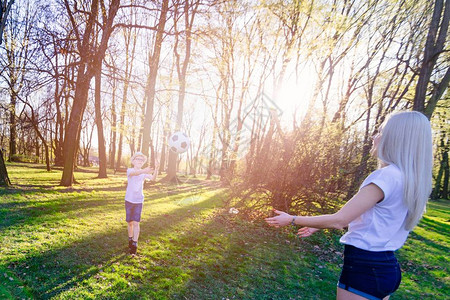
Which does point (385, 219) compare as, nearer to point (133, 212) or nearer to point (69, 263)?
point (133, 212)

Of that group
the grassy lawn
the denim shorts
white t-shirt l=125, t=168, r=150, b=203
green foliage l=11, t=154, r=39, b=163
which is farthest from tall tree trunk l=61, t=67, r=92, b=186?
green foliage l=11, t=154, r=39, b=163

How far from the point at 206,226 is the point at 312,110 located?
4.84 m

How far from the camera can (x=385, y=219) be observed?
145 centimetres

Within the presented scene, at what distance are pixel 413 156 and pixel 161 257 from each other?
4576mm

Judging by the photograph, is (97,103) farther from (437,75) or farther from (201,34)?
(437,75)

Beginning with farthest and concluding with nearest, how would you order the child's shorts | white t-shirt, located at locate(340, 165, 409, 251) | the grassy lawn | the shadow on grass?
1. the child's shorts
2. the grassy lawn
3. the shadow on grass
4. white t-shirt, located at locate(340, 165, 409, 251)

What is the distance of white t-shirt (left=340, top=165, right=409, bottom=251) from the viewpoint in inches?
54.7

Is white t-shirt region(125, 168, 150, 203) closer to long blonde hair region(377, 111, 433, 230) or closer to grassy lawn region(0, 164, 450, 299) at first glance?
grassy lawn region(0, 164, 450, 299)

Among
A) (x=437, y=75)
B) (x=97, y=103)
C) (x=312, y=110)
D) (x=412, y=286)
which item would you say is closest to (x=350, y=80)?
(x=437, y=75)

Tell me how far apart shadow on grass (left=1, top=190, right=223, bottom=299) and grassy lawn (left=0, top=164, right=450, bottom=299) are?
1 centimetres

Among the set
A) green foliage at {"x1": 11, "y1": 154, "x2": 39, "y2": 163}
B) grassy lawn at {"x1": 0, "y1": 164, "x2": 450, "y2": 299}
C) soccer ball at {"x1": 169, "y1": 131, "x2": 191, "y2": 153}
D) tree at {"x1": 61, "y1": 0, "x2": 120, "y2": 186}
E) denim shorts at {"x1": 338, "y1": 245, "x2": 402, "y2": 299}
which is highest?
tree at {"x1": 61, "y1": 0, "x2": 120, "y2": 186}

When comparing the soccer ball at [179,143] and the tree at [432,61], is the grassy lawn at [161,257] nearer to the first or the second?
the soccer ball at [179,143]

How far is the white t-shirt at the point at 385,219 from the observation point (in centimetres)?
139

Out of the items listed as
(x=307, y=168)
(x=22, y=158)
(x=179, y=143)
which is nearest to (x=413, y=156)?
(x=307, y=168)
